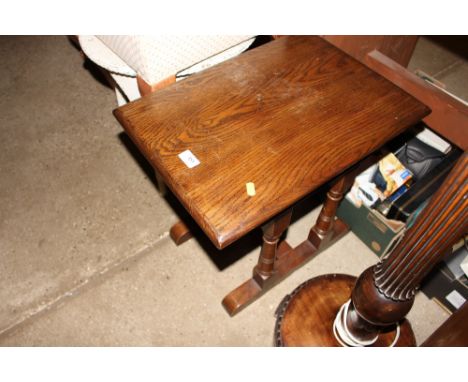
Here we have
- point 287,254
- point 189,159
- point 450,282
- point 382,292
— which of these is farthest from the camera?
point 287,254

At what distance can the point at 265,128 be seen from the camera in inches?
42.0

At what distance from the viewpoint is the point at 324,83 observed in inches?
46.7

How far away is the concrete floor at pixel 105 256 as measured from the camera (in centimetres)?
145

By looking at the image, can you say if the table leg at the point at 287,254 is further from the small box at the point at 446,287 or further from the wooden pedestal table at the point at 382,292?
the small box at the point at 446,287

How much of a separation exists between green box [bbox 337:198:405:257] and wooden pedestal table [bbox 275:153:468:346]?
273 mm

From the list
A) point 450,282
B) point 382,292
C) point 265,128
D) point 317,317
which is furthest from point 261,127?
point 450,282

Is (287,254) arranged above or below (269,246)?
below

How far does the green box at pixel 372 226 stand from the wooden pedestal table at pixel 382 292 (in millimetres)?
273

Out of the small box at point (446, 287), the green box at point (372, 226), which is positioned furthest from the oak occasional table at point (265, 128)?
the small box at point (446, 287)

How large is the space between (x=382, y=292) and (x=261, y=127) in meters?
0.50

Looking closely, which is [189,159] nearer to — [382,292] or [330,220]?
[382,292]

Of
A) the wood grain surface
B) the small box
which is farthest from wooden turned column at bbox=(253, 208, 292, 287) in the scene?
the small box

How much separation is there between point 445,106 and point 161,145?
99cm

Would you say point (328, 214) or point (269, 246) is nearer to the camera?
point (269, 246)
